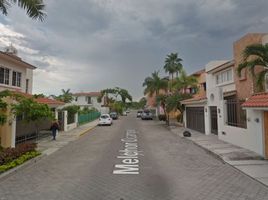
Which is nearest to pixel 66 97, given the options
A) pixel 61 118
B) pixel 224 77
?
pixel 61 118

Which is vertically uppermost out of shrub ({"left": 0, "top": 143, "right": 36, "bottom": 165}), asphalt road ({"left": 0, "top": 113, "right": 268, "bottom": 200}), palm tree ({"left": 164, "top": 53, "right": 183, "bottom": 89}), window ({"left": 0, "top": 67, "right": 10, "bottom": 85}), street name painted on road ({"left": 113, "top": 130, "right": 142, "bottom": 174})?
palm tree ({"left": 164, "top": 53, "right": 183, "bottom": 89})

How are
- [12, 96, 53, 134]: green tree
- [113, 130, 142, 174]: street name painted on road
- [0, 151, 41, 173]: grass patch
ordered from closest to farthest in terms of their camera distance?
[0, 151, 41, 173]: grass patch
[113, 130, 142, 174]: street name painted on road
[12, 96, 53, 134]: green tree

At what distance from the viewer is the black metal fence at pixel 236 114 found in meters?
15.0

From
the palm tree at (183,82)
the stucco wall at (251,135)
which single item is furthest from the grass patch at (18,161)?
the palm tree at (183,82)

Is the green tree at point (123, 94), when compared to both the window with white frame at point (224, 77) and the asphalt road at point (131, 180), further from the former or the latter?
the asphalt road at point (131, 180)

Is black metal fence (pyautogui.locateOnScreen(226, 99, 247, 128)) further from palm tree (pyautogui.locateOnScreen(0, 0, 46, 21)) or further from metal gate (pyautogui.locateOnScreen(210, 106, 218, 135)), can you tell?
palm tree (pyautogui.locateOnScreen(0, 0, 46, 21))

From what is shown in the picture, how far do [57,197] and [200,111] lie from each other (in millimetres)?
19554

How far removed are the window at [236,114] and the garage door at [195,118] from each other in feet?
21.3

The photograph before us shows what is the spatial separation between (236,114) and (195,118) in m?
10.5

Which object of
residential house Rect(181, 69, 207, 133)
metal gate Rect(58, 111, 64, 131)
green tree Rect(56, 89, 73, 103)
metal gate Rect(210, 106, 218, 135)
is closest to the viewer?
metal gate Rect(210, 106, 218, 135)

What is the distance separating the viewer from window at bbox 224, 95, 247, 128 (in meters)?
15.0

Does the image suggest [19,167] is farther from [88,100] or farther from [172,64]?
[88,100]

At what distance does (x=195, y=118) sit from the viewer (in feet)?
86.4

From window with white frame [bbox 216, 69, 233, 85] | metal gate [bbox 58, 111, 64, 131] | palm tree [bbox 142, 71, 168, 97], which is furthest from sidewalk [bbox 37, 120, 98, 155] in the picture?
palm tree [bbox 142, 71, 168, 97]
